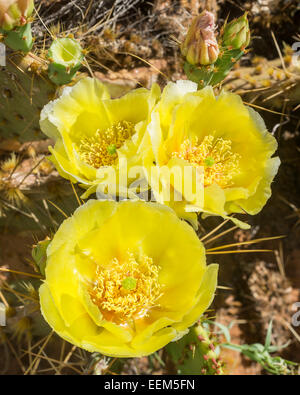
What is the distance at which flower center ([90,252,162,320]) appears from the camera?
1.03 m

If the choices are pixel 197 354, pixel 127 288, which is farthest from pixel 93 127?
pixel 197 354

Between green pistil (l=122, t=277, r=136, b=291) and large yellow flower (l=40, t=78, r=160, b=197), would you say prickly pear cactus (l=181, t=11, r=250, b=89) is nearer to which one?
large yellow flower (l=40, t=78, r=160, b=197)

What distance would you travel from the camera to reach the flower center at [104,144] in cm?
108

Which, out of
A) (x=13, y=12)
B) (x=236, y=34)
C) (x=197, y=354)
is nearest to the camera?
(x=13, y=12)

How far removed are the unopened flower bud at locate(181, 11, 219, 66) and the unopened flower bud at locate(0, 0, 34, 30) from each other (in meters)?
0.36

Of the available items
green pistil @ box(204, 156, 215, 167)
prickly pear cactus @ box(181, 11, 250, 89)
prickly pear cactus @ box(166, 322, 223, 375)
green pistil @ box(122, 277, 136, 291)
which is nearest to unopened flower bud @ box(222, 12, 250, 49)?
prickly pear cactus @ box(181, 11, 250, 89)

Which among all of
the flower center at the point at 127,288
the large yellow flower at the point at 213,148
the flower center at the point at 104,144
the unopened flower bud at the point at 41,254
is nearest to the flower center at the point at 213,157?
the large yellow flower at the point at 213,148

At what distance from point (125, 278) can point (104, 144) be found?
0.33 meters

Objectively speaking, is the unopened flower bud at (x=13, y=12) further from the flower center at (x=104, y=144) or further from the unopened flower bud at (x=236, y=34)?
the unopened flower bud at (x=236, y=34)

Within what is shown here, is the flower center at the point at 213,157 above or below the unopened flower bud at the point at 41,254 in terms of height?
above

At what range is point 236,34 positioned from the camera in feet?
3.50

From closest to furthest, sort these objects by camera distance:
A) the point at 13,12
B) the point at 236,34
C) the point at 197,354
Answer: the point at 13,12 → the point at 236,34 → the point at 197,354

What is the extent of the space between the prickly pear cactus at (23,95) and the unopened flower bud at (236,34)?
17.8 inches

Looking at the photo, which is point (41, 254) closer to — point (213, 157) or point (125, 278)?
point (125, 278)
